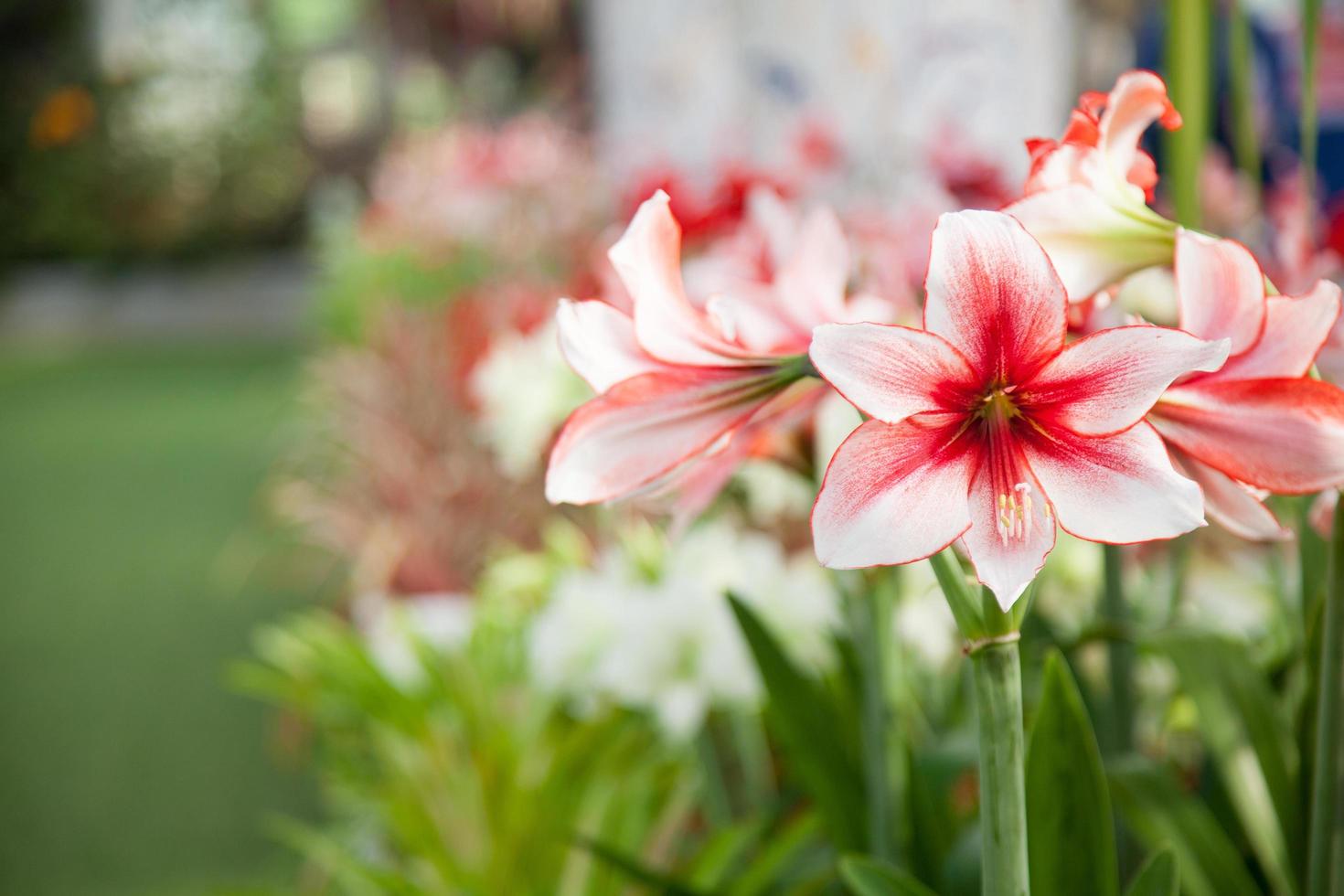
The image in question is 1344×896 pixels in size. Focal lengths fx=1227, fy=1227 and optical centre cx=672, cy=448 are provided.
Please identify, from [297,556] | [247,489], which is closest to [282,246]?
[247,489]

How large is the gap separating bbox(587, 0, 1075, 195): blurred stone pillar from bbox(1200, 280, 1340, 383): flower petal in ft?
4.43

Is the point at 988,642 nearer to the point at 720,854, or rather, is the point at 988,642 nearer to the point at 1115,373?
the point at 1115,373

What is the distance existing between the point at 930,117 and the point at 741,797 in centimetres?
147

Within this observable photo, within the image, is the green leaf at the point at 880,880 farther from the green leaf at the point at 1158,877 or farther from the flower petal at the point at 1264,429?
the flower petal at the point at 1264,429

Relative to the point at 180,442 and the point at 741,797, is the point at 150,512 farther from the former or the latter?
the point at 741,797

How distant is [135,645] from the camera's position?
150 inches

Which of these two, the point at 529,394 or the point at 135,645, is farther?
the point at 135,645

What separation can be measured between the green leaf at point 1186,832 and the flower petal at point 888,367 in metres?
0.42

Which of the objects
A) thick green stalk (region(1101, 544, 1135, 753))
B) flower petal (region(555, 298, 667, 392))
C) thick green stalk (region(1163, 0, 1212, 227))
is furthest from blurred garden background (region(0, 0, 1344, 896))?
flower petal (region(555, 298, 667, 392))

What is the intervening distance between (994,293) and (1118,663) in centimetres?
53

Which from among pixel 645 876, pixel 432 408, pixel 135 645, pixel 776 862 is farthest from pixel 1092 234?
pixel 135 645

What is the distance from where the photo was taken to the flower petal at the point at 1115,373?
39 cm

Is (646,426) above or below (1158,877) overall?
above

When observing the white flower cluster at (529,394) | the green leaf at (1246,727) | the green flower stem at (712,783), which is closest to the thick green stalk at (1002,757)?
the green leaf at (1246,727)
